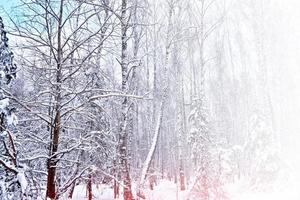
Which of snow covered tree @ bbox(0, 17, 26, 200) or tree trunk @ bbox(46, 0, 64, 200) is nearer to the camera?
snow covered tree @ bbox(0, 17, 26, 200)

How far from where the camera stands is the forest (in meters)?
6.54

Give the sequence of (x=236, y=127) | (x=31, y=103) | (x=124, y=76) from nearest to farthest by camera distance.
Result: (x=31, y=103) < (x=124, y=76) < (x=236, y=127)

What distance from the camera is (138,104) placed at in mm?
29344

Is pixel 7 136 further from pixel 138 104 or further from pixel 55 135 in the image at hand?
pixel 138 104

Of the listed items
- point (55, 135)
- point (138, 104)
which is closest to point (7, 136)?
point (55, 135)

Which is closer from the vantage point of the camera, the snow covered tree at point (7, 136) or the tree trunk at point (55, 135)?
the snow covered tree at point (7, 136)

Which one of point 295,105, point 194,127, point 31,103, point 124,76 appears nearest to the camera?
point 31,103

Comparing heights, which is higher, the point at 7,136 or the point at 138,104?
the point at 138,104

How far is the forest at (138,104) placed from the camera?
654cm

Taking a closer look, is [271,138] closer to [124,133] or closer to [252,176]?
[252,176]

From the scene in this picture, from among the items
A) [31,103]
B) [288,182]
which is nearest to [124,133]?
[31,103]

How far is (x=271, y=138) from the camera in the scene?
2252 cm

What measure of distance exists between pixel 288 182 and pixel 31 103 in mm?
18115

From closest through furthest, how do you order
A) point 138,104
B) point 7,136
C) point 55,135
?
point 7,136 → point 55,135 → point 138,104
